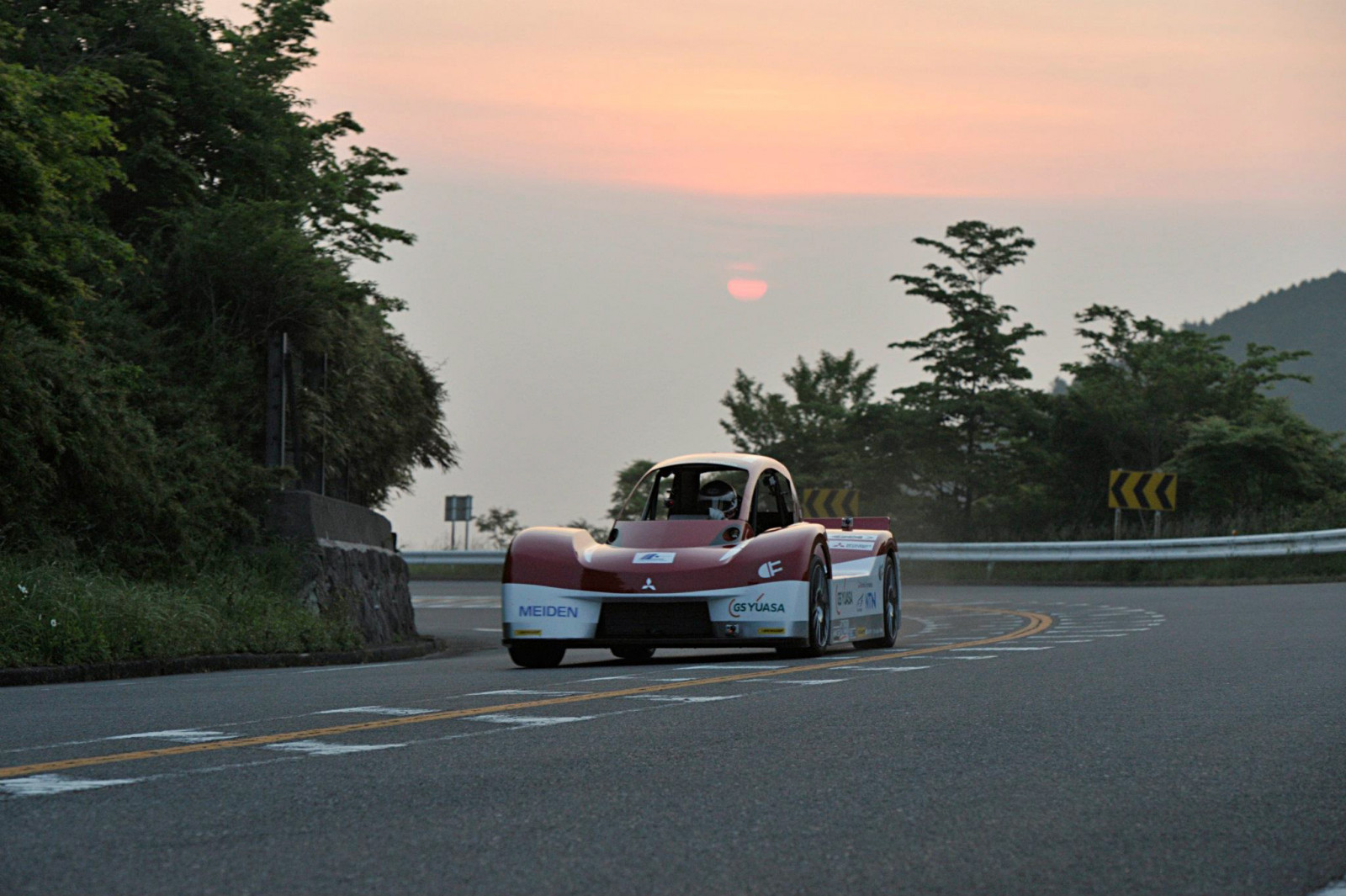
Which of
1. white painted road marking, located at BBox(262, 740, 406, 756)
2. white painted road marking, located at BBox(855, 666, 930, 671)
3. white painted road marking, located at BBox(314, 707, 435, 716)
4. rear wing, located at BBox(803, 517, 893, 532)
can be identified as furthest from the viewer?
rear wing, located at BBox(803, 517, 893, 532)

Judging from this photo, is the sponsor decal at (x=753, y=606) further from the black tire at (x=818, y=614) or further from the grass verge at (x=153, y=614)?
the grass verge at (x=153, y=614)

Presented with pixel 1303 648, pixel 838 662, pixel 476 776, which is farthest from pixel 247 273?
pixel 476 776

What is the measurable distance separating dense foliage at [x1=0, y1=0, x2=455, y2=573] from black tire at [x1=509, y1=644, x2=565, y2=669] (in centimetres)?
532

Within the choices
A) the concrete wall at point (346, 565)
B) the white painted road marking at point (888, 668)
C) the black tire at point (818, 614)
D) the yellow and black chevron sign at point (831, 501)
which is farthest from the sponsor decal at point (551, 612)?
the yellow and black chevron sign at point (831, 501)

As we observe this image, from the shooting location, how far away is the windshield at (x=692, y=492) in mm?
14484

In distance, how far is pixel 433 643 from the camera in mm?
21156

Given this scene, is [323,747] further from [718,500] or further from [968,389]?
[968,389]

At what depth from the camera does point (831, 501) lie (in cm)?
4222

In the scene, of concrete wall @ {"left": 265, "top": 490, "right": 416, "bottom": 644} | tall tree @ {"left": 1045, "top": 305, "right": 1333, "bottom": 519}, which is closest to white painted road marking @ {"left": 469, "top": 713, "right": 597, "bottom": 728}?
concrete wall @ {"left": 265, "top": 490, "right": 416, "bottom": 644}

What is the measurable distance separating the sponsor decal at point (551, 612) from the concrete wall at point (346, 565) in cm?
642

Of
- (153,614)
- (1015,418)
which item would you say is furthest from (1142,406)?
(153,614)

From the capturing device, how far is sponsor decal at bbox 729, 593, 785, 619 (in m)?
12.9

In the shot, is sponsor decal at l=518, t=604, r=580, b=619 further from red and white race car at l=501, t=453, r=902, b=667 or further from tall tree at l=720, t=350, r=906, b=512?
tall tree at l=720, t=350, r=906, b=512

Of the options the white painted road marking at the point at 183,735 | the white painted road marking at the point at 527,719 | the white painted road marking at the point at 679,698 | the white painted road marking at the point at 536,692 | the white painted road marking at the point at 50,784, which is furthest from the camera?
the white painted road marking at the point at 536,692
